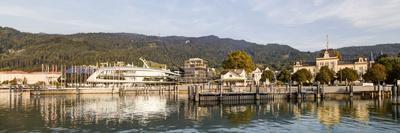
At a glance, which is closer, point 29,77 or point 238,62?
point 238,62

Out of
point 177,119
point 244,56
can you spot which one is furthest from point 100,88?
point 177,119

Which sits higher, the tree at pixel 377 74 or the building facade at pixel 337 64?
the building facade at pixel 337 64

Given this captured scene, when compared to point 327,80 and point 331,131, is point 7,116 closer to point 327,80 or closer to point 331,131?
point 331,131

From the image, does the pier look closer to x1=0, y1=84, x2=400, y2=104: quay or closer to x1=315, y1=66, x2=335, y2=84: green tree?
x1=0, y1=84, x2=400, y2=104: quay

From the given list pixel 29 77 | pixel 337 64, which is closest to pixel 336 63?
pixel 337 64

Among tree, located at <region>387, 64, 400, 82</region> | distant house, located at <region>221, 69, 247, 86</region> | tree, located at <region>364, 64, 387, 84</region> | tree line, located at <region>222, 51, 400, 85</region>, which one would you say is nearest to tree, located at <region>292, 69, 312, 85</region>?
tree line, located at <region>222, 51, 400, 85</region>

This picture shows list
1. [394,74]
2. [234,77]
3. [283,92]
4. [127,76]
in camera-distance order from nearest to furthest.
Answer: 1. [283,92]
2. [394,74]
3. [234,77]
4. [127,76]

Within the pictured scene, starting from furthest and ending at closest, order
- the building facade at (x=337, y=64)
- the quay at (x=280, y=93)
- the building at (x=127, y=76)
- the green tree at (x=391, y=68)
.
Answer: the building facade at (x=337, y=64)
the building at (x=127, y=76)
the green tree at (x=391, y=68)
the quay at (x=280, y=93)

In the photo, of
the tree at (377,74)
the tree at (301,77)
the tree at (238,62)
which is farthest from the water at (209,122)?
the tree at (238,62)

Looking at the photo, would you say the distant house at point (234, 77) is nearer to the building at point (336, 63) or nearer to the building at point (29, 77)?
the building at point (336, 63)

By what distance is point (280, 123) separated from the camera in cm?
4594

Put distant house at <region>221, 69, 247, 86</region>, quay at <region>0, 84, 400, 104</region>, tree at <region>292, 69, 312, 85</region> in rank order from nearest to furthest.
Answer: quay at <region>0, 84, 400, 104</region> → tree at <region>292, 69, 312, 85</region> → distant house at <region>221, 69, 247, 86</region>

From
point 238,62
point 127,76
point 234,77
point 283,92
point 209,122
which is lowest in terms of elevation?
point 209,122

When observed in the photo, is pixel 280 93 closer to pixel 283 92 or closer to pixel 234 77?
pixel 283 92
